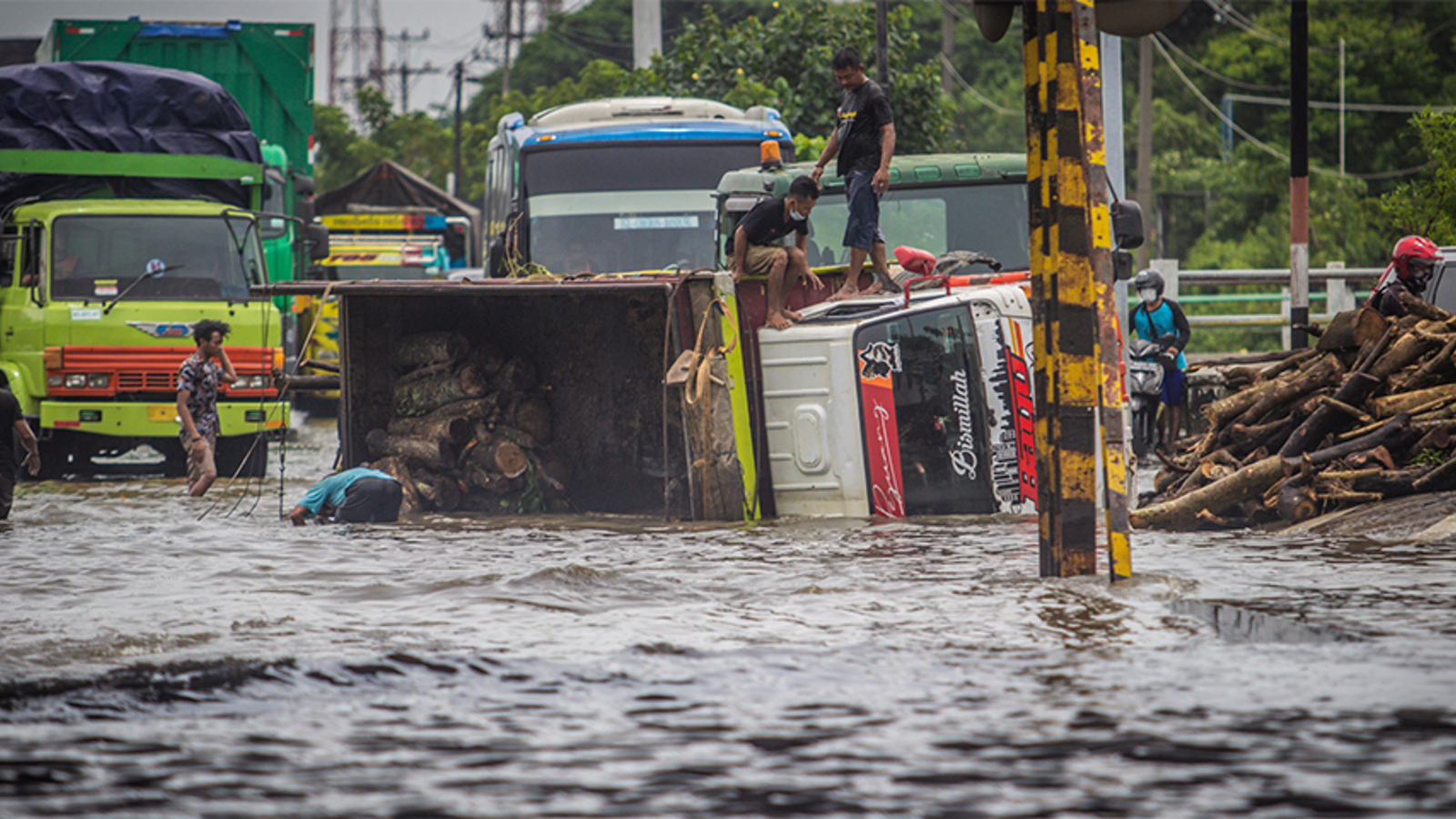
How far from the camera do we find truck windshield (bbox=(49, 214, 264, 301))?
13.7 metres

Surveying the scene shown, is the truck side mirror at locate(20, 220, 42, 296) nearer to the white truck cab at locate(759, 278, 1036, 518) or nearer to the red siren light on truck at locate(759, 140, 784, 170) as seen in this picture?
the red siren light on truck at locate(759, 140, 784, 170)

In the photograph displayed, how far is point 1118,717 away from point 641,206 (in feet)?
32.1

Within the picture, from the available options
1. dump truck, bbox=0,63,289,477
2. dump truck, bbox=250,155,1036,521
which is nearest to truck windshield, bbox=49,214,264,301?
dump truck, bbox=0,63,289,477

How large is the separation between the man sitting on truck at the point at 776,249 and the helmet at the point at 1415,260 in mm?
3755

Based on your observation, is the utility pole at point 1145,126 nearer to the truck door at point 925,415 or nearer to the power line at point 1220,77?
the power line at point 1220,77

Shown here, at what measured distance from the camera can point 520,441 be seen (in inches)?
448

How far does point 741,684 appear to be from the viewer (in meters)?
5.08

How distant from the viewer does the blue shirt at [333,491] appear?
1016 centimetres

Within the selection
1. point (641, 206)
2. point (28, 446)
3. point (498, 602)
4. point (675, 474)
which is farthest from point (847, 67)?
point (28, 446)

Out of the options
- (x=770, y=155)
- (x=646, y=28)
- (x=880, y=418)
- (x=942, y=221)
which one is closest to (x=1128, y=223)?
(x=942, y=221)

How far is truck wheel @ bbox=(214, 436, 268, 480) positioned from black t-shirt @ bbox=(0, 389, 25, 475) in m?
3.54

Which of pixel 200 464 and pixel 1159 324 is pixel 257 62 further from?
pixel 1159 324

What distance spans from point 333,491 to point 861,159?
13.5 feet

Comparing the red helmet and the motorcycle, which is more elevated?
the red helmet
